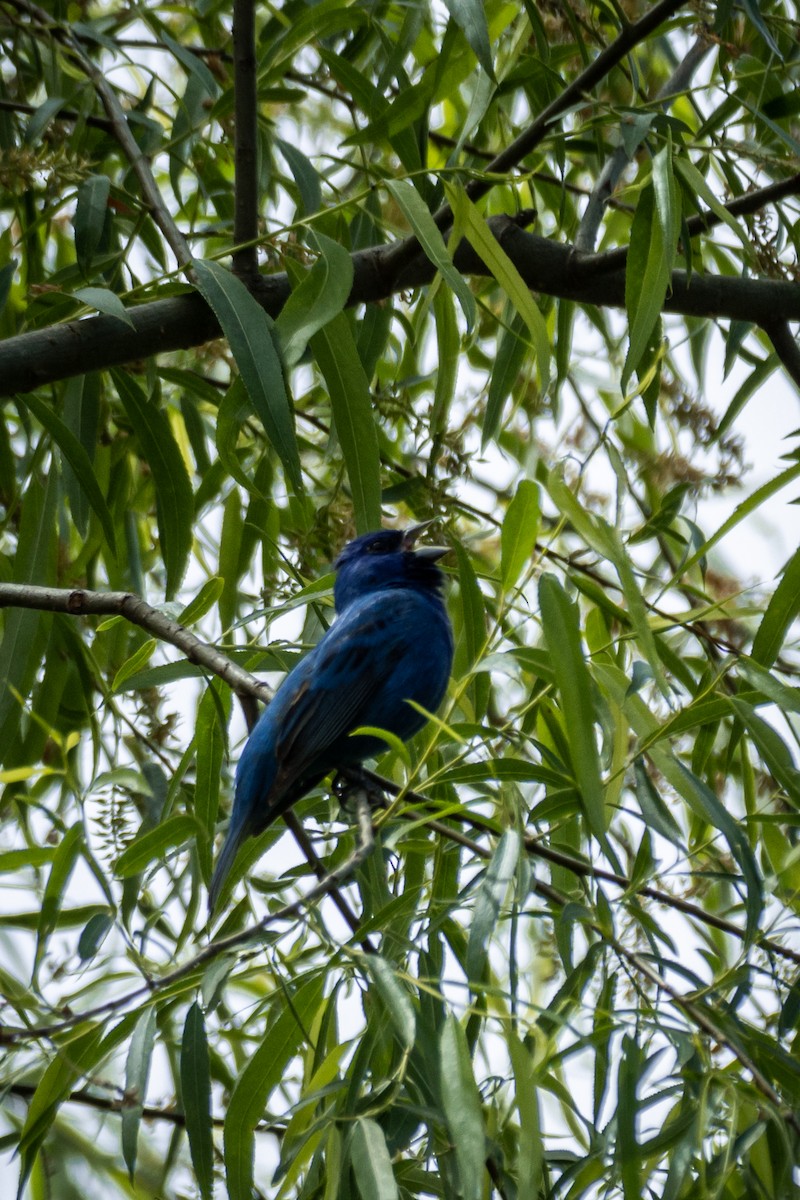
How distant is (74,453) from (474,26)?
3.39ft

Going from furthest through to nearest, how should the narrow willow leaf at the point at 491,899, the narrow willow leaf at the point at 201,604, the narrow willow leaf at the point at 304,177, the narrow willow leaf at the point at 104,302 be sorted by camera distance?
1. the narrow willow leaf at the point at 304,177
2. the narrow willow leaf at the point at 201,604
3. the narrow willow leaf at the point at 104,302
4. the narrow willow leaf at the point at 491,899

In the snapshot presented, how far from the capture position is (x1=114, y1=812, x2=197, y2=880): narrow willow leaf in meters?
2.19

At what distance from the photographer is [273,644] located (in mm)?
2555

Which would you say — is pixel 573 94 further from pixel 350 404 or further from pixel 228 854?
pixel 228 854

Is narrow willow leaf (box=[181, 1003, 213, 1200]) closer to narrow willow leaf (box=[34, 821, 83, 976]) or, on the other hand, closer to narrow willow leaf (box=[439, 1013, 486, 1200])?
narrow willow leaf (box=[34, 821, 83, 976])

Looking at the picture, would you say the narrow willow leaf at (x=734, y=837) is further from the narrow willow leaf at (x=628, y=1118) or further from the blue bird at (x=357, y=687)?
the blue bird at (x=357, y=687)

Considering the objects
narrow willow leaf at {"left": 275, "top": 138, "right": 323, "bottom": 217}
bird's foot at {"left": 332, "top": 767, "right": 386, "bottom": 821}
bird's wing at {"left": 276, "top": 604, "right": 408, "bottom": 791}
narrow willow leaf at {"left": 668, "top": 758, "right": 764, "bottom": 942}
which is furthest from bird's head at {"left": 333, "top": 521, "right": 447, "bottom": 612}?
narrow willow leaf at {"left": 668, "top": 758, "right": 764, "bottom": 942}

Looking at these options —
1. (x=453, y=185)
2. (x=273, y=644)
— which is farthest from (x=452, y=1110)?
(x=453, y=185)

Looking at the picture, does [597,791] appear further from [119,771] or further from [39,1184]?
[39,1184]

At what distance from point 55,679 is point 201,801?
613mm

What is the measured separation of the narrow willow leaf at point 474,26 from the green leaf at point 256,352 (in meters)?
0.55

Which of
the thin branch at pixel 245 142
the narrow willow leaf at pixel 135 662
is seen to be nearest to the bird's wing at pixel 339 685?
the narrow willow leaf at pixel 135 662

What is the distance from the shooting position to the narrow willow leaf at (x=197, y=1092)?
2051mm

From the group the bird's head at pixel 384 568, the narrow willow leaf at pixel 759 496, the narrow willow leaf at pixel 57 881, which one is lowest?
the narrow willow leaf at pixel 57 881
